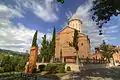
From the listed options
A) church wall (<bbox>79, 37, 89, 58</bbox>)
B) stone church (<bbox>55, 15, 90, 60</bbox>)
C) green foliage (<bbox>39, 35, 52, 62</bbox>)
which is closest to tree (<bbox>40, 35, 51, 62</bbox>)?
green foliage (<bbox>39, 35, 52, 62</bbox>)

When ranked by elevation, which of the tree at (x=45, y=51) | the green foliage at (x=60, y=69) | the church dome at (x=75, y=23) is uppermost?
the church dome at (x=75, y=23)

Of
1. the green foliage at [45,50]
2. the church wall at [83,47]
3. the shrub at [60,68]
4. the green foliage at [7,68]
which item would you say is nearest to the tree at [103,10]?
the shrub at [60,68]

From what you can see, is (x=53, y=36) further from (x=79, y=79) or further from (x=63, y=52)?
(x=79, y=79)

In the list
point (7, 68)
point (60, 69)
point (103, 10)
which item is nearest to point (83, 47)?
point (7, 68)

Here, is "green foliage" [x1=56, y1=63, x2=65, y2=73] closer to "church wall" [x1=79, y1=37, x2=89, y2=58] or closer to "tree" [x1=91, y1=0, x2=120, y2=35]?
"tree" [x1=91, y1=0, x2=120, y2=35]

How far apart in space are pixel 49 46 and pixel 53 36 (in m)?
3.62

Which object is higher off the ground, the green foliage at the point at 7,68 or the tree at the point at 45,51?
the tree at the point at 45,51

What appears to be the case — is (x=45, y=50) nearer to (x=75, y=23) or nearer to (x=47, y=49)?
(x=47, y=49)

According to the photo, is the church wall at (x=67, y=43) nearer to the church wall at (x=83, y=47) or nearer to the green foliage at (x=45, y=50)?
the church wall at (x=83, y=47)

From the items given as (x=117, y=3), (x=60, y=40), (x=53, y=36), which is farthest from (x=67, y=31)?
(x=117, y=3)

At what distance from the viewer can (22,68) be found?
41.2m

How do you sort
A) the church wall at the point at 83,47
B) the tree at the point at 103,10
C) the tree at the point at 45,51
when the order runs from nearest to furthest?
1. the tree at the point at 103,10
2. the tree at the point at 45,51
3. the church wall at the point at 83,47

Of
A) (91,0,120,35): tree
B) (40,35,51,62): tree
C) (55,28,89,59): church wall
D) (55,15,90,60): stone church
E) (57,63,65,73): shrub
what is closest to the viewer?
(91,0,120,35): tree

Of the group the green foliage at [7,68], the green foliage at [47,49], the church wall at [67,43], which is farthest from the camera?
the church wall at [67,43]
